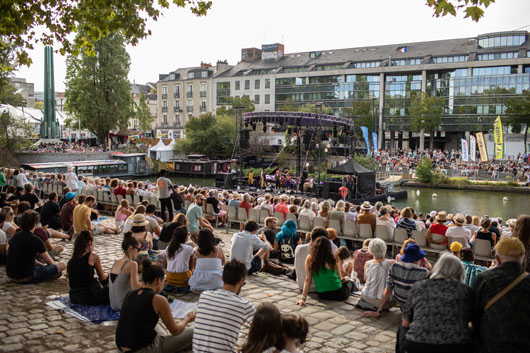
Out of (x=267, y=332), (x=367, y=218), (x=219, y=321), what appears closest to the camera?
(x=267, y=332)

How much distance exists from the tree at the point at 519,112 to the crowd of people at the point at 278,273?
165 feet

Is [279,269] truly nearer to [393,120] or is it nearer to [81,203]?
[81,203]

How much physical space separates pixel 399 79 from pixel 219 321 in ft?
224

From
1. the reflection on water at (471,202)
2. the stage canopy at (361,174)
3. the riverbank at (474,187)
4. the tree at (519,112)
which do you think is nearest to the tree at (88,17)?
the stage canopy at (361,174)

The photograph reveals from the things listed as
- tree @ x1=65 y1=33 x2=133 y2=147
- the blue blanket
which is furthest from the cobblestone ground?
tree @ x1=65 y1=33 x2=133 y2=147

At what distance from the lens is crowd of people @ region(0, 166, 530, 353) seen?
372 cm

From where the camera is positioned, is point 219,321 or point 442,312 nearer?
point 442,312

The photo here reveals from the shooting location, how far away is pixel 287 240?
9.06 meters

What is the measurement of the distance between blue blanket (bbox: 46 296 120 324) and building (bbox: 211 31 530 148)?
6255 centimetres

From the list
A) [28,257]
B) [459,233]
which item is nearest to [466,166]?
[459,233]

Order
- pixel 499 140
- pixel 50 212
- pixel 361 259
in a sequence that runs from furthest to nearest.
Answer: pixel 499 140
pixel 50 212
pixel 361 259

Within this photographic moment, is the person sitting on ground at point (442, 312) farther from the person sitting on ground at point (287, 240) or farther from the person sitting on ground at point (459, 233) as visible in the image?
the person sitting on ground at point (459, 233)

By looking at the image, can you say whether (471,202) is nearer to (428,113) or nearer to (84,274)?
(428,113)

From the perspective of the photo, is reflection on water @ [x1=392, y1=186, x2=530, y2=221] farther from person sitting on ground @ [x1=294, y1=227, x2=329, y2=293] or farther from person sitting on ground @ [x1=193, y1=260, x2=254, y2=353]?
person sitting on ground @ [x1=193, y1=260, x2=254, y2=353]
